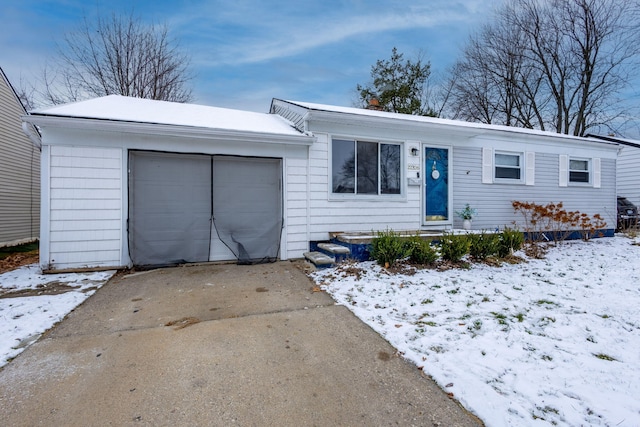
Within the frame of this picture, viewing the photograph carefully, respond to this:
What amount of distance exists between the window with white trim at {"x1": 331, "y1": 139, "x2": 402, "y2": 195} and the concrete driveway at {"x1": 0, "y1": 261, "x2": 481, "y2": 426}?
354cm

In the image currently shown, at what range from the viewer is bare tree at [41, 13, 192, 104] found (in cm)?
1319

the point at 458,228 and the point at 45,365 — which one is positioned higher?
the point at 458,228

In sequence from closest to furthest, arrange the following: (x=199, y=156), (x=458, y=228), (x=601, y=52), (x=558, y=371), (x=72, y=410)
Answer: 1. (x=72, y=410)
2. (x=558, y=371)
3. (x=199, y=156)
4. (x=458, y=228)
5. (x=601, y=52)

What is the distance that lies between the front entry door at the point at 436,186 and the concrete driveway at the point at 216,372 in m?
4.93

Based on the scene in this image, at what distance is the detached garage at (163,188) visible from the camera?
5203mm

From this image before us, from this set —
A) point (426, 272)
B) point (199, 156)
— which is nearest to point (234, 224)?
point (199, 156)

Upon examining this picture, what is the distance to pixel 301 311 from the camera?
144 inches

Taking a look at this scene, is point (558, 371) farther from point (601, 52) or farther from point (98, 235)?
point (601, 52)

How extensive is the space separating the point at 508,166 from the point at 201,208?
8477mm

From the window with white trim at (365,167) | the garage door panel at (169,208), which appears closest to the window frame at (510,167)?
the window with white trim at (365,167)

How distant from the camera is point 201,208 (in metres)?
5.79

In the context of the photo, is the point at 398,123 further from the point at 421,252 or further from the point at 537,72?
the point at 537,72

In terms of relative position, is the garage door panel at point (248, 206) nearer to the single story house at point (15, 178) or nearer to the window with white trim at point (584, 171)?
the single story house at point (15, 178)

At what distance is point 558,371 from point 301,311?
2429 millimetres
